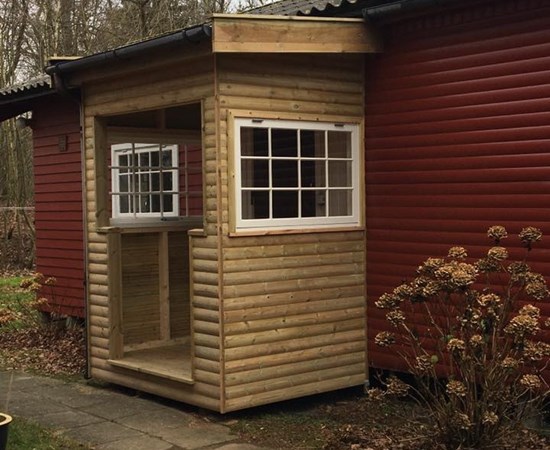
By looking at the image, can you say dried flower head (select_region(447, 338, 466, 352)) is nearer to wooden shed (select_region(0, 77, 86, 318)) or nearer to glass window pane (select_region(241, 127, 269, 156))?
glass window pane (select_region(241, 127, 269, 156))

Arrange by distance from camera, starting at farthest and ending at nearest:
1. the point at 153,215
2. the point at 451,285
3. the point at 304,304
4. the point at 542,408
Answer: the point at 153,215 → the point at 304,304 → the point at 542,408 → the point at 451,285

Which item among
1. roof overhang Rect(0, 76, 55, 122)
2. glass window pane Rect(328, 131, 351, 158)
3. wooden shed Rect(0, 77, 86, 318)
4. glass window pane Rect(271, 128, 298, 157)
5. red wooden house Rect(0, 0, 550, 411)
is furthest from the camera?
wooden shed Rect(0, 77, 86, 318)

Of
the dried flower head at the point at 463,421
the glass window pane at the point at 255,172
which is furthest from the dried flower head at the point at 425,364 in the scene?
the glass window pane at the point at 255,172

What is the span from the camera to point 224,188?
6234 millimetres

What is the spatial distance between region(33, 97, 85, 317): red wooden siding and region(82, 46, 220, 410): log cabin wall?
227cm

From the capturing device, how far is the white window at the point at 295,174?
6.43 meters

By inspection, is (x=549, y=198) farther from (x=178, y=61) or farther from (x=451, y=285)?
(x=178, y=61)

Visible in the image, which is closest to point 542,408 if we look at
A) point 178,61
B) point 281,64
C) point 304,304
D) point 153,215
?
point 304,304

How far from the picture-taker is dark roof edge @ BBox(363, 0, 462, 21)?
621cm

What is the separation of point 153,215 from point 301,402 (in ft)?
9.67

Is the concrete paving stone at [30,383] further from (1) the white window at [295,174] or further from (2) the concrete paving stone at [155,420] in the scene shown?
(1) the white window at [295,174]

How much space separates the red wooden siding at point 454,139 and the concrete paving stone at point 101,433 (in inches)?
92.8

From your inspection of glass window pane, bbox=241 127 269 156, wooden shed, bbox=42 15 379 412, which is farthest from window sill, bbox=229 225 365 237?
glass window pane, bbox=241 127 269 156

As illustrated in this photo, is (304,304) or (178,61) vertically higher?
(178,61)
